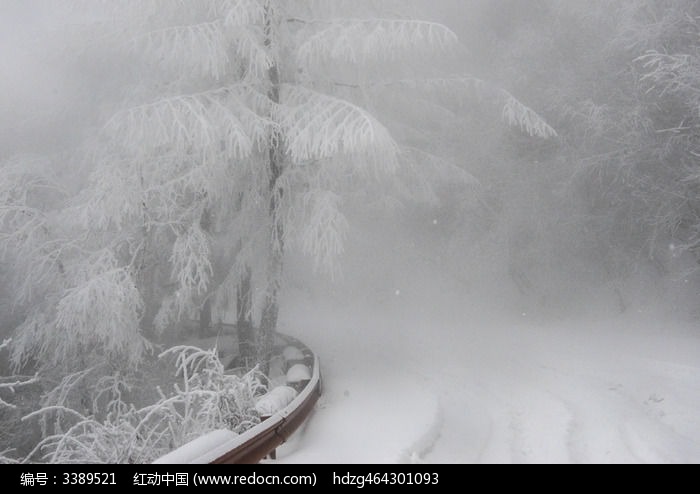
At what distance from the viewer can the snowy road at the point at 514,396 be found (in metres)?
5.93

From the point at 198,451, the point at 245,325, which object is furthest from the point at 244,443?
the point at 245,325

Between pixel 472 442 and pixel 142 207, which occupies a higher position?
pixel 142 207

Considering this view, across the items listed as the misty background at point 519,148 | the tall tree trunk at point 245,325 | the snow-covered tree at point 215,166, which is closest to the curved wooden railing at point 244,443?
the snow-covered tree at point 215,166

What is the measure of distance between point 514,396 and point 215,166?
6.22 metres

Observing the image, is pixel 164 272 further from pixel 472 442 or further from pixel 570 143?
pixel 570 143

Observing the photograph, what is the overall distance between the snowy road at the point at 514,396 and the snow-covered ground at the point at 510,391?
0.02m

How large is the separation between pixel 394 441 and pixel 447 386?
319 cm

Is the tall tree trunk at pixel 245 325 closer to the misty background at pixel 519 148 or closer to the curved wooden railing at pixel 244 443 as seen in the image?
the misty background at pixel 519 148

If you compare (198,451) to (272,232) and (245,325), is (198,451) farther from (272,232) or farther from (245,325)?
(245,325)

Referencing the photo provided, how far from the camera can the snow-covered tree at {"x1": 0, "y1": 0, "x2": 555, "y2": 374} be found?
832 centimetres

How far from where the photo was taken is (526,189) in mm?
14867

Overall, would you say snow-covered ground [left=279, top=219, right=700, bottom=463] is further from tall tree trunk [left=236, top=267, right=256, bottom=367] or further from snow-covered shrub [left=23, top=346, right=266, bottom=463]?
tall tree trunk [left=236, top=267, right=256, bottom=367]

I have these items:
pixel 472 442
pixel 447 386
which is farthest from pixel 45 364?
pixel 472 442

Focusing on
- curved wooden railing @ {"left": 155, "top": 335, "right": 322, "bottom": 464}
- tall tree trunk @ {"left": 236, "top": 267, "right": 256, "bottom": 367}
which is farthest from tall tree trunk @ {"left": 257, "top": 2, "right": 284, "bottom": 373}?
curved wooden railing @ {"left": 155, "top": 335, "right": 322, "bottom": 464}
